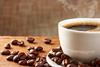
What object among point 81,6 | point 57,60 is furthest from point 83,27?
point 81,6

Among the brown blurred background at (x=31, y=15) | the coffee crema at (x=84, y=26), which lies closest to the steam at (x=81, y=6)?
the brown blurred background at (x=31, y=15)

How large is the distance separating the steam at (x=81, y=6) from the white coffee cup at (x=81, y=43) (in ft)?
3.14

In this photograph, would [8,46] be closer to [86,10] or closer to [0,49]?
[0,49]

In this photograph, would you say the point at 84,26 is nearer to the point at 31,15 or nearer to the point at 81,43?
the point at 81,43

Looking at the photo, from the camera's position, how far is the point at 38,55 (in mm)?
808

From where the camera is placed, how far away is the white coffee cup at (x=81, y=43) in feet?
2.25

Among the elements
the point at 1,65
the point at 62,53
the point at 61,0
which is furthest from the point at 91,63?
the point at 61,0

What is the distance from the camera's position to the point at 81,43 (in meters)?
0.69

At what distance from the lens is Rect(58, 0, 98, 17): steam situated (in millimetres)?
1667

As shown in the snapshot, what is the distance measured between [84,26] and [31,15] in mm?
939

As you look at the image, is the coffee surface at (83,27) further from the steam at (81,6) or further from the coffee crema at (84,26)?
the steam at (81,6)

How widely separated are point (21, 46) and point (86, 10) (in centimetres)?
87

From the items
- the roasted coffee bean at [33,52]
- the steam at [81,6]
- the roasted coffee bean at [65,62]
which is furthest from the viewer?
the steam at [81,6]

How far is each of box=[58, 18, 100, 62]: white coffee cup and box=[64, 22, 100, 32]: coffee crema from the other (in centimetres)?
4
